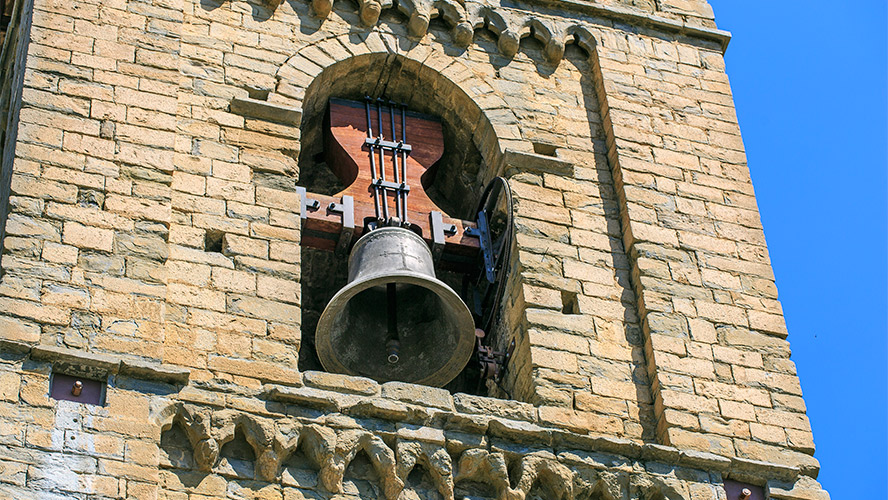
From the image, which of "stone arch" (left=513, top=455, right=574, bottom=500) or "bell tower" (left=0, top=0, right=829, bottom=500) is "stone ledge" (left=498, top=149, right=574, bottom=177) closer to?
"bell tower" (left=0, top=0, right=829, bottom=500)

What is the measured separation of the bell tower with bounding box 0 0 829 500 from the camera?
30.9 feet

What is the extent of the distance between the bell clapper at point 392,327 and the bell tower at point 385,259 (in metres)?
0.05

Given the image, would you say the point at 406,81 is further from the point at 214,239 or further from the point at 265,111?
the point at 214,239

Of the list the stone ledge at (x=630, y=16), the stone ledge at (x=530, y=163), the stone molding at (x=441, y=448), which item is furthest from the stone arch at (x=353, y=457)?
the stone ledge at (x=630, y=16)

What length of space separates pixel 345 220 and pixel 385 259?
70 centimetres

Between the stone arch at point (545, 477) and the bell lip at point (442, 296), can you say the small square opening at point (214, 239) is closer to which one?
the bell lip at point (442, 296)

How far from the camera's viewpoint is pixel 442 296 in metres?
10.4

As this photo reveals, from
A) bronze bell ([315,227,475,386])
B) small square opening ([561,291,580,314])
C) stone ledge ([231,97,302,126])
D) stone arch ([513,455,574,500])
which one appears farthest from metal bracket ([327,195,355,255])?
stone arch ([513,455,574,500])

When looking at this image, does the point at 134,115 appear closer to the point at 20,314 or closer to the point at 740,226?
the point at 20,314

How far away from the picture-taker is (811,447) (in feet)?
34.1

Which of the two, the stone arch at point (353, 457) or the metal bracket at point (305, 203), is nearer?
the stone arch at point (353, 457)

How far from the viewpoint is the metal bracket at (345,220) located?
11.2 m

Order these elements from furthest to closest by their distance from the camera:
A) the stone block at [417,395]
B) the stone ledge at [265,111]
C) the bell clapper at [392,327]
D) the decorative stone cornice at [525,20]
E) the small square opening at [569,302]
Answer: the decorative stone cornice at [525,20], the stone ledge at [265,111], the small square opening at [569,302], the bell clapper at [392,327], the stone block at [417,395]

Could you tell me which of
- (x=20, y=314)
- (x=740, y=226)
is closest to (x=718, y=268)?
(x=740, y=226)
